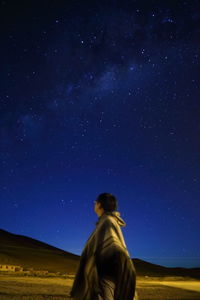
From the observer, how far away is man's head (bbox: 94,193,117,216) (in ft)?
14.3

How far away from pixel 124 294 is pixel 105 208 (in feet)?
2.78

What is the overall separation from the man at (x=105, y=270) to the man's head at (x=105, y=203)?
0.74 feet

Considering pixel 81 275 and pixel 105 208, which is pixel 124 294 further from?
pixel 105 208

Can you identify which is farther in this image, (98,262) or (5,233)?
(5,233)

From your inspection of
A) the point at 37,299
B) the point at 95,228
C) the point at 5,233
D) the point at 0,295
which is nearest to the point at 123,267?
the point at 95,228

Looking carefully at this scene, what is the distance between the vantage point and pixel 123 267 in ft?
13.2

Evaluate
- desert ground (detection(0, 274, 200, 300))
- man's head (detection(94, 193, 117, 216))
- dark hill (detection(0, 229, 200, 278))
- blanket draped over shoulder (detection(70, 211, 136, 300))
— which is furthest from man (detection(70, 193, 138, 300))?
dark hill (detection(0, 229, 200, 278))

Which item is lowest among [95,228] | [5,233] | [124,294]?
[124,294]

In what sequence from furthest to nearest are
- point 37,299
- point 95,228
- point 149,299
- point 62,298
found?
point 149,299, point 62,298, point 37,299, point 95,228

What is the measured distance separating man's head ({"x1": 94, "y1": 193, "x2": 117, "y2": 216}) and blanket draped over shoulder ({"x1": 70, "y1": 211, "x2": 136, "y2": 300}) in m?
0.23

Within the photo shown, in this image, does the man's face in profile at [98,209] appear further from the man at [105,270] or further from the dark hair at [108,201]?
the man at [105,270]

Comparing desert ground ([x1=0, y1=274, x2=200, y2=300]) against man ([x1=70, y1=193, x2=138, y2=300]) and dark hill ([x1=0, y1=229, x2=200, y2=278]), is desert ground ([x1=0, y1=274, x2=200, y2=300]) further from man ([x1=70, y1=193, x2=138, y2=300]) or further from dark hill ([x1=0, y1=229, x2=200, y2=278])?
dark hill ([x1=0, y1=229, x2=200, y2=278])

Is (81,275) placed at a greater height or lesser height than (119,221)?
lesser

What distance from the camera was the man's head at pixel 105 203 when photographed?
4355 mm
